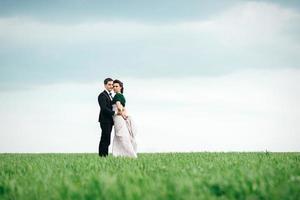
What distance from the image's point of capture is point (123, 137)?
53.9 feet

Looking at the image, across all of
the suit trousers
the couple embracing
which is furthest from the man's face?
the suit trousers

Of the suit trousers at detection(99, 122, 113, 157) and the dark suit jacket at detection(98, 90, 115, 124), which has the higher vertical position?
the dark suit jacket at detection(98, 90, 115, 124)

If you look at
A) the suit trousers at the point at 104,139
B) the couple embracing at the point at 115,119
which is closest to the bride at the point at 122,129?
the couple embracing at the point at 115,119

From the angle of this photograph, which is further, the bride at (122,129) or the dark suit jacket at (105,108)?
the bride at (122,129)

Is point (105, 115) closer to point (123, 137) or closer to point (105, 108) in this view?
point (105, 108)

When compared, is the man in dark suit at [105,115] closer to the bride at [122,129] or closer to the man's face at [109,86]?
the man's face at [109,86]

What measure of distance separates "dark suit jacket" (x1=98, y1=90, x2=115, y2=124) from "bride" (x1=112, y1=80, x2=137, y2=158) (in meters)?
0.22

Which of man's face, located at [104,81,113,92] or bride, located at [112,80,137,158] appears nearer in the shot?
man's face, located at [104,81,113,92]

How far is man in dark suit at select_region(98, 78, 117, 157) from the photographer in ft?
51.6

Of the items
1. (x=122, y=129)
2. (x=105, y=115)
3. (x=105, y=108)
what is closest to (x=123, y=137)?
(x=122, y=129)

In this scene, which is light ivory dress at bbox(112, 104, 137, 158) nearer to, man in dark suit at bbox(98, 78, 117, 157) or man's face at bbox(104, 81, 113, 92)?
man in dark suit at bbox(98, 78, 117, 157)

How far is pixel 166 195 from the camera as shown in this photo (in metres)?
4.52

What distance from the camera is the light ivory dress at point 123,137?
1636cm

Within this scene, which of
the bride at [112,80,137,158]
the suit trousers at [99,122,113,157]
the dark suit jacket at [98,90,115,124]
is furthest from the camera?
the bride at [112,80,137,158]
